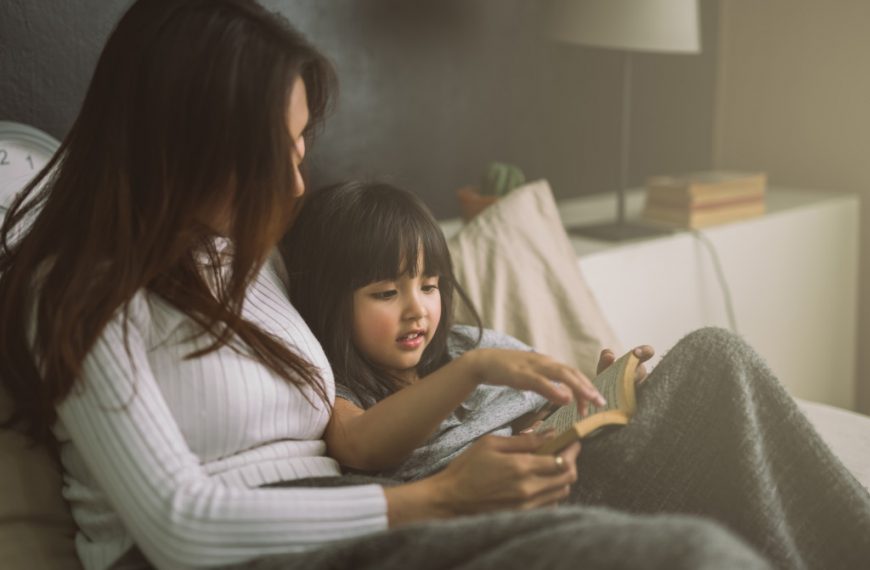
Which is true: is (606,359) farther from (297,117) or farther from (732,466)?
(297,117)

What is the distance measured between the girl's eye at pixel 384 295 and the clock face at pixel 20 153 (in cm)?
52

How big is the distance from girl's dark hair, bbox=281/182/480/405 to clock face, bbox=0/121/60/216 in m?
0.39

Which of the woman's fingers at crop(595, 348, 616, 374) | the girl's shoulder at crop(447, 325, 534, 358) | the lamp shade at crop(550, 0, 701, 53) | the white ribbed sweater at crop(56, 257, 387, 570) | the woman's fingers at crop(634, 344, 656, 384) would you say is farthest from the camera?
the lamp shade at crop(550, 0, 701, 53)

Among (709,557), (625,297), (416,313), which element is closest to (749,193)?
(625,297)

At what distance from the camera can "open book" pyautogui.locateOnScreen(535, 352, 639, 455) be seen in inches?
36.5

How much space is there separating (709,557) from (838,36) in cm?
209

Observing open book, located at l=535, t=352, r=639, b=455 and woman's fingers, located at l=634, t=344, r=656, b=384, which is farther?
woman's fingers, located at l=634, t=344, r=656, b=384

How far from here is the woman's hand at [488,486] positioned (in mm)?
891

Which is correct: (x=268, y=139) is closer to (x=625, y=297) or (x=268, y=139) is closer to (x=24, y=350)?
(x=24, y=350)

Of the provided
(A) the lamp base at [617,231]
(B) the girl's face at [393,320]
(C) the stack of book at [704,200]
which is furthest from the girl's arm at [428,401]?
(C) the stack of book at [704,200]

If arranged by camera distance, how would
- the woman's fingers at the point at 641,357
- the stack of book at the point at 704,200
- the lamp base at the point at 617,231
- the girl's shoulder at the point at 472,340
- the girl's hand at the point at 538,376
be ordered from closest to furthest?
the girl's hand at the point at 538,376, the woman's fingers at the point at 641,357, the girl's shoulder at the point at 472,340, the lamp base at the point at 617,231, the stack of book at the point at 704,200

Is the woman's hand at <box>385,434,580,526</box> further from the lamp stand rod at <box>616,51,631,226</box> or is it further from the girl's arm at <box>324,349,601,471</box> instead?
the lamp stand rod at <box>616,51,631,226</box>

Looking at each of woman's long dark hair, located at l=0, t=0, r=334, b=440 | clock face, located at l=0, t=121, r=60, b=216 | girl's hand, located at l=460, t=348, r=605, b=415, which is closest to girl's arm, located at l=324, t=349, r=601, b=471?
girl's hand, located at l=460, t=348, r=605, b=415

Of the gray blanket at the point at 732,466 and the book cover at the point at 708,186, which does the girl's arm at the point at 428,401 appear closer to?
the gray blanket at the point at 732,466
